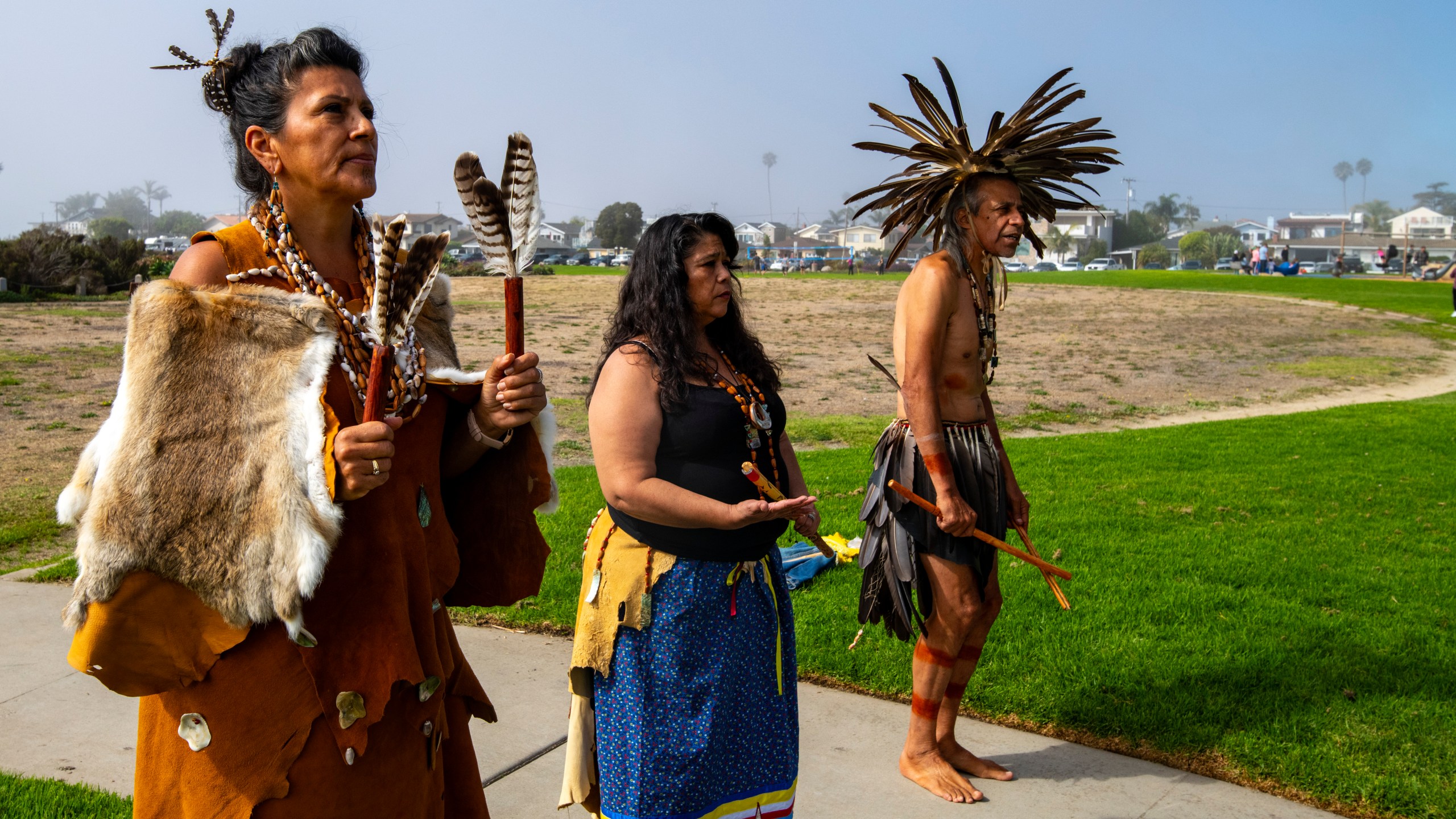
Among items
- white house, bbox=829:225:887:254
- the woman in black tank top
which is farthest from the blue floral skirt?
white house, bbox=829:225:887:254

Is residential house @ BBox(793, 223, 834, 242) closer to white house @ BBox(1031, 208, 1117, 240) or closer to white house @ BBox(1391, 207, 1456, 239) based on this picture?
white house @ BBox(1031, 208, 1117, 240)

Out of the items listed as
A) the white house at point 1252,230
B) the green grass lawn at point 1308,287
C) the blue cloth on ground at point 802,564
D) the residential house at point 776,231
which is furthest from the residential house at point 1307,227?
the blue cloth on ground at point 802,564

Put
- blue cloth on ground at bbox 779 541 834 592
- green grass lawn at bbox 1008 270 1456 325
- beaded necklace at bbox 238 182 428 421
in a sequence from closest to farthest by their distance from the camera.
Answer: beaded necklace at bbox 238 182 428 421 → blue cloth on ground at bbox 779 541 834 592 → green grass lawn at bbox 1008 270 1456 325

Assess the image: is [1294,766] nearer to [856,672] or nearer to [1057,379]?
[856,672]

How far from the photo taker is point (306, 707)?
6.26 ft

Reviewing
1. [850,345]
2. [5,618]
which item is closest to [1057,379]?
[850,345]

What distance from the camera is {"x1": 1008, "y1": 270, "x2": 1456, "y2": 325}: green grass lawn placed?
30112mm

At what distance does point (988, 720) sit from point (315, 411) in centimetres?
344

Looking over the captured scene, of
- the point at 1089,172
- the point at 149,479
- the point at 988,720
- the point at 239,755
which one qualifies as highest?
the point at 1089,172

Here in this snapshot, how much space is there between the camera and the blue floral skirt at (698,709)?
2.81 meters

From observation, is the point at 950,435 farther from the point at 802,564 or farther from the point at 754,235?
the point at 754,235

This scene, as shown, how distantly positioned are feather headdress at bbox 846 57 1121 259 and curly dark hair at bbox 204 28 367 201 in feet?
8.34

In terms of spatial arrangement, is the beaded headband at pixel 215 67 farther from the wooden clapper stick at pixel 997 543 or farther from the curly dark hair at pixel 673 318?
the wooden clapper stick at pixel 997 543

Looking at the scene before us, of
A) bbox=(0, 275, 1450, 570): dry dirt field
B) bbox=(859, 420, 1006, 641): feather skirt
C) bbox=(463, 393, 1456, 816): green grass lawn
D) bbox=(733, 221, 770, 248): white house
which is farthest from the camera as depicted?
bbox=(733, 221, 770, 248): white house
